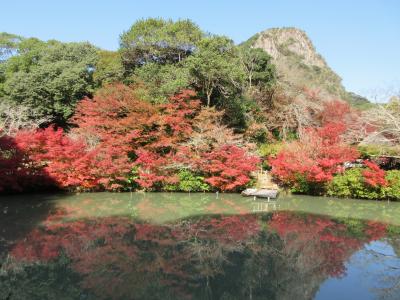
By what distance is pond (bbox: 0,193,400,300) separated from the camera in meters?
7.15

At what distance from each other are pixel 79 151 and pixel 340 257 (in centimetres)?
1216

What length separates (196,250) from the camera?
9.52 m

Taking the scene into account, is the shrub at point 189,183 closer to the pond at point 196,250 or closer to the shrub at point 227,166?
the shrub at point 227,166

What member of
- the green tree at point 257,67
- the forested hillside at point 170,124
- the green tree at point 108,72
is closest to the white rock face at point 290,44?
the green tree at point 257,67

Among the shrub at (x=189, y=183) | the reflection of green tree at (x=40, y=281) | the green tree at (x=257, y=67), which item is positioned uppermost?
the green tree at (x=257, y=67)

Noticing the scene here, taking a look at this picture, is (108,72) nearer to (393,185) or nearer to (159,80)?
(159,80)

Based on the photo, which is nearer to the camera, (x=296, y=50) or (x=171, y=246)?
(x=171, y=246)

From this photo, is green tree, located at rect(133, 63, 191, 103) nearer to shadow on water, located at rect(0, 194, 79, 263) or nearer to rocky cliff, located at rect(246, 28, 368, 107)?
shadow on water, located at rect(0, 194, 79, 263)

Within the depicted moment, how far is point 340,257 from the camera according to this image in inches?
360

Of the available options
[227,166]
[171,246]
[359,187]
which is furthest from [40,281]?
[359,187]

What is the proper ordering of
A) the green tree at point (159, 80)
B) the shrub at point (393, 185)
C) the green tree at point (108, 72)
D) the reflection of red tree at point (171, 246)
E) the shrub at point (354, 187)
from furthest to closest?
the green tree at point (108, 72) < the green tree at point (159, 80) < the shrub at point (354, 187) < the shrub at point (393, 185) < the reflection of red tree at point (171, 246)

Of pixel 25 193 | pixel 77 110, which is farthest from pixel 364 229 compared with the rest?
pixel 77 110

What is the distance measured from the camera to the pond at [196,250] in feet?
23.5

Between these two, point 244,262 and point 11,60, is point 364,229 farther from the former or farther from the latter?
point 11,60
